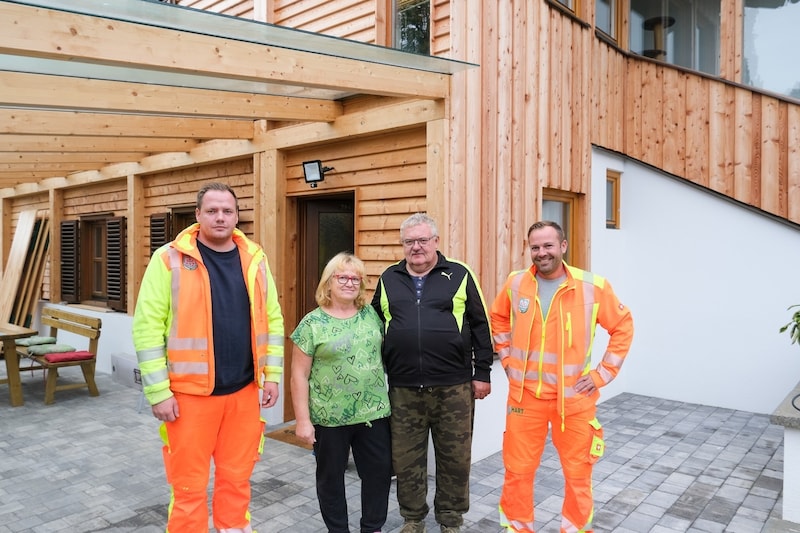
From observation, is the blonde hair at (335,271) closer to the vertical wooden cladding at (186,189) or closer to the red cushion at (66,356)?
the vertical wooden cladding at (186,189)

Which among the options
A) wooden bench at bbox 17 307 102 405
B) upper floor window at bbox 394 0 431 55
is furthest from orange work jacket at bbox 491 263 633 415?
wooden bench at bbox 17 307 102 405

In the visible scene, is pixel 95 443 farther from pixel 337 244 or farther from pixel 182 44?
pixel 182 44

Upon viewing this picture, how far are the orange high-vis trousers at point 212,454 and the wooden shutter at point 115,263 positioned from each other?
6133 mm

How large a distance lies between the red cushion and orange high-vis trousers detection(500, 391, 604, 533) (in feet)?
18.2

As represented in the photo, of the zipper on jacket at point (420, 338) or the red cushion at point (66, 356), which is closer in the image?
the zipper on jacket at point (420, 338)

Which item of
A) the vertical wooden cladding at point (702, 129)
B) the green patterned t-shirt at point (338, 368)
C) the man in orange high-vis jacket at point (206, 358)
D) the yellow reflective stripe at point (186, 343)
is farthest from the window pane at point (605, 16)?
A: the yellow reflective stripe at point (186, 343)

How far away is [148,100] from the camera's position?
446 cm

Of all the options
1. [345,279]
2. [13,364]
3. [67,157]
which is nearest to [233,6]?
[67,157]

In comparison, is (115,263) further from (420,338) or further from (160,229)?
(420,338)

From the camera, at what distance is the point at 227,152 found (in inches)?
249

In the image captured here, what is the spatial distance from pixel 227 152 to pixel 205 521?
4.39 meters

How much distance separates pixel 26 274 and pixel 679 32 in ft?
34.1

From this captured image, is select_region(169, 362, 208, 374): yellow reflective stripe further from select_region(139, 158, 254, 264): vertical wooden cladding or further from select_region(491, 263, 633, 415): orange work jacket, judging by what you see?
select_region(139, 158, 254, 264): vertical wooden cladding

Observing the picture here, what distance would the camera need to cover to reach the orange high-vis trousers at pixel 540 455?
3.07 m
